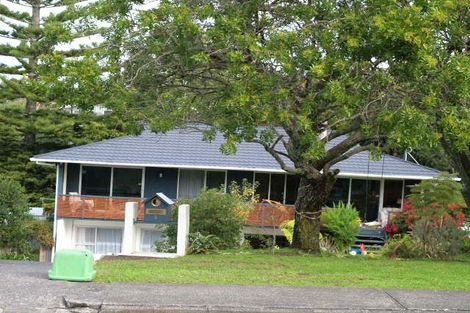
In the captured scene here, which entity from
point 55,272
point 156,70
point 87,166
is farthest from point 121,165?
point 55,272

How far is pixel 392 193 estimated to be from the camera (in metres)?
29.4

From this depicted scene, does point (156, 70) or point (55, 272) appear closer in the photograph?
point (55, 272)

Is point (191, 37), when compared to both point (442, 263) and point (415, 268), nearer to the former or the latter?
point (415, 268)

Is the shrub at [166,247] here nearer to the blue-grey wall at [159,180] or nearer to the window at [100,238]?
the window at [100,238]

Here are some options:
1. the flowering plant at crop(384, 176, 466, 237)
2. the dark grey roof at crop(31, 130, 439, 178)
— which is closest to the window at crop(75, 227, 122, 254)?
the dark grey roof at crop(31, 130, 439, 178)

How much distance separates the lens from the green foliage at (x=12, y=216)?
82.3 ft

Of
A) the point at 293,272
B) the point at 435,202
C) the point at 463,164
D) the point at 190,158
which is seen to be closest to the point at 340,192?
the point at 190,158

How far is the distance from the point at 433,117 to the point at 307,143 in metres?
2.28

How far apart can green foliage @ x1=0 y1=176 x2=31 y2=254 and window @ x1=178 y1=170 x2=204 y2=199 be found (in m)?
6.44

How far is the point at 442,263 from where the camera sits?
16594mm

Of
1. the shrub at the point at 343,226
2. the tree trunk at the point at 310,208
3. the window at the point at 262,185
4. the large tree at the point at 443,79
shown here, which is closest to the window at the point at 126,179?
the window at the point at 262,185

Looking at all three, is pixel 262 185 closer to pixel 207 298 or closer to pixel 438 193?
pixel 438 193

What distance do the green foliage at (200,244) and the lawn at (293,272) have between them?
1.26 meters

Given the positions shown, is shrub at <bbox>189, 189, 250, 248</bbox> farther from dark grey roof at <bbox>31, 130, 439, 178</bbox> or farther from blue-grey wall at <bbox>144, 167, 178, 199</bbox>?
blue-grey wall at <bbox>144, 167, 178, 199</bbox>
